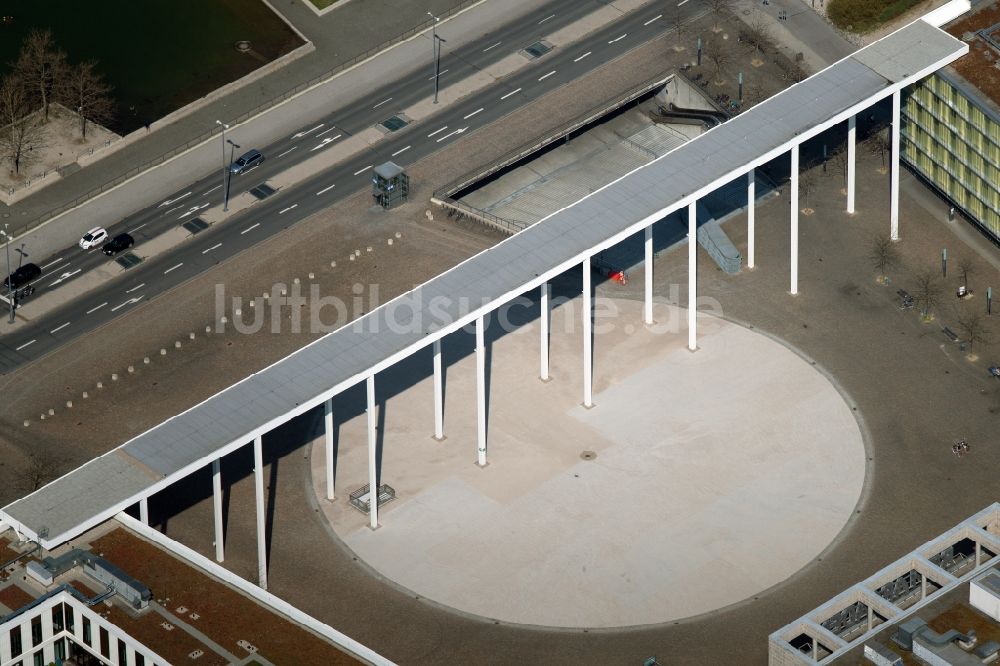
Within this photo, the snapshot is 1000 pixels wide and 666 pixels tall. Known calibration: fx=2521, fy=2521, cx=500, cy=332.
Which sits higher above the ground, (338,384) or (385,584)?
(338,384)

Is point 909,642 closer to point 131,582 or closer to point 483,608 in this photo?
point 483,608

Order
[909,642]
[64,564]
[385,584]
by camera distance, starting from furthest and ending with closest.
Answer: [385,584] → [64,564] → [909,642]

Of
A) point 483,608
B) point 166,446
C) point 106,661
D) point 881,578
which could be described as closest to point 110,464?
point 166,446

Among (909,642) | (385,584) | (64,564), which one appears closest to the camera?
(909,642)

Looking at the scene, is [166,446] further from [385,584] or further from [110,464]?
[385,584]

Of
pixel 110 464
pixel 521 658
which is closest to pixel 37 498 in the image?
pixel 110 464

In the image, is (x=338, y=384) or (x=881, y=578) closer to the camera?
(x=881, y=578)

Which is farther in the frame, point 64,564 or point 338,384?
point 338,384
